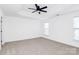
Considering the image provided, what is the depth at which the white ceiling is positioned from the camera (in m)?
1.67

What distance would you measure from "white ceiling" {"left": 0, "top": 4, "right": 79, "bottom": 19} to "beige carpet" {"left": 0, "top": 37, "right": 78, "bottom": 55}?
1.25 feet

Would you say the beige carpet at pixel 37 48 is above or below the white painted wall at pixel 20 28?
below

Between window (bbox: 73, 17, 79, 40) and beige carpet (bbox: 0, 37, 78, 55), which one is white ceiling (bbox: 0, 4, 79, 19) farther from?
beige carpet (bbox: 0, 37, 78, 55)

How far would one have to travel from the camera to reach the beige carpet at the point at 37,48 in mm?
1689

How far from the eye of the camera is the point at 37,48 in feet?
5.64

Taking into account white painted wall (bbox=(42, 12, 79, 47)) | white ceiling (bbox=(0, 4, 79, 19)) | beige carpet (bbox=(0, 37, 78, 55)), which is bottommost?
beige carpet (bbox=(0, 37, 78, 55))

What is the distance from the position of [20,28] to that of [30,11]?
310 millimetres

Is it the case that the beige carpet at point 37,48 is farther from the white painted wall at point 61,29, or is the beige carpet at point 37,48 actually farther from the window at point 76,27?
the window at point 76,27

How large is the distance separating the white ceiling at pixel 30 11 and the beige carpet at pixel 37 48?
0.38 m

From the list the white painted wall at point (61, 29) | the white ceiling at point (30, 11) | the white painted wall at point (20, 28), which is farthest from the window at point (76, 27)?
the white painted wall at point (20, 28)

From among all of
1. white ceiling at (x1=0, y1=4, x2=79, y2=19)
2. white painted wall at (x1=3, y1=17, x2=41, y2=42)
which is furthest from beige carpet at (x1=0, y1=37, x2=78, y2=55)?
white ceiling at (x1=0, y1=4, x2=79, y2=19)

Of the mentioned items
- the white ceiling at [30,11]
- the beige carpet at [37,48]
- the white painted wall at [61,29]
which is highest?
the white ceiling at [30,11]
